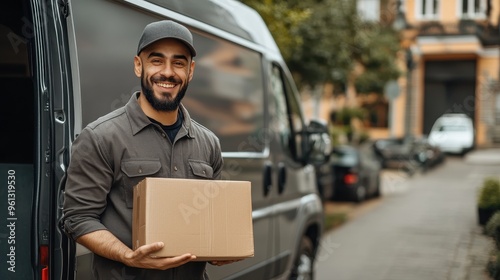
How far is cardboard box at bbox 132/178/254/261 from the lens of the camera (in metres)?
2.64

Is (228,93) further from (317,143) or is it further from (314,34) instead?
(314,34)

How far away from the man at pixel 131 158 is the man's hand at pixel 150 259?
0.02m

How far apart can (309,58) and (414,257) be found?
17.3ft

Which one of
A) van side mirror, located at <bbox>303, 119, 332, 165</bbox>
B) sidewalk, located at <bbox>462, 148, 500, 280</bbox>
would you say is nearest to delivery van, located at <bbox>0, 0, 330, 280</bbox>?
van side mirror, located at <bbox>303, 119, 332, 165</bbox>

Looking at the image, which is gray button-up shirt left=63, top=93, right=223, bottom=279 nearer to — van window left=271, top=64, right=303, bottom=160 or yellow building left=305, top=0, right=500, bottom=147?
van window left=271, top=64, right=303, bottom=160

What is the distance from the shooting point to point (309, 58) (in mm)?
14141

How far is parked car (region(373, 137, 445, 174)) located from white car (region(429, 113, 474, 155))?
354 centimetres

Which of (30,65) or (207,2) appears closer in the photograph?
(30,65)

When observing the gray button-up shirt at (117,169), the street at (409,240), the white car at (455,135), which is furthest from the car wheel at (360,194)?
the white car at (455,135)

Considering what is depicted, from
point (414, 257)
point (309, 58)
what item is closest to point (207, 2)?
point (414, 257)

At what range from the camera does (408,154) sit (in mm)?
26953

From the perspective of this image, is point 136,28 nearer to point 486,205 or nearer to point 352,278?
point 352,278

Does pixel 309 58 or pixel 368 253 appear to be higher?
pixel 309 58

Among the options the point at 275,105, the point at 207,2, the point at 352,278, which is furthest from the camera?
the point at 352,278
